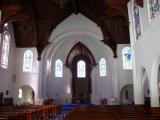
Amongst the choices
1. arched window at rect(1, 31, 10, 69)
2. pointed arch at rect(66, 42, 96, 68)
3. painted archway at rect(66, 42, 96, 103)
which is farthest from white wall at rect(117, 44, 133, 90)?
arched window at rect(1, 31, 10, 69)

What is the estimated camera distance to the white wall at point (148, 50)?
40.6 ft

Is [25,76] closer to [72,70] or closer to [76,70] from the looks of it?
[72,70]

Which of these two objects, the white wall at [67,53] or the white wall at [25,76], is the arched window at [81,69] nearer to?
the white wall at [67,53]

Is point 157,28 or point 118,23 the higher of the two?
point 118,23

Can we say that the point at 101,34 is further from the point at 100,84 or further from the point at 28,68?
the point at 28,68

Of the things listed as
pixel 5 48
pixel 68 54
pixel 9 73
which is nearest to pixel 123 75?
pixel 68 54

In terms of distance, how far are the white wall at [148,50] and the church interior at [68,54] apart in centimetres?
32

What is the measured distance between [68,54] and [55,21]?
24.3ft

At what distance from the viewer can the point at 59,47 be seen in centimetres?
3097

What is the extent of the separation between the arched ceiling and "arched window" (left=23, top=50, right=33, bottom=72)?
3.33ft

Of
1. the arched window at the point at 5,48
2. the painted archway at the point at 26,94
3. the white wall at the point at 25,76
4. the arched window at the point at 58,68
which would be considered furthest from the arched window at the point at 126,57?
the arched window at the point at 5,48

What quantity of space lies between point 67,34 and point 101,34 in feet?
14.5

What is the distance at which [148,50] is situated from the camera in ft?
45.5

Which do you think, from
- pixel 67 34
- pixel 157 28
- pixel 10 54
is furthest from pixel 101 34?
pixel 157 28
